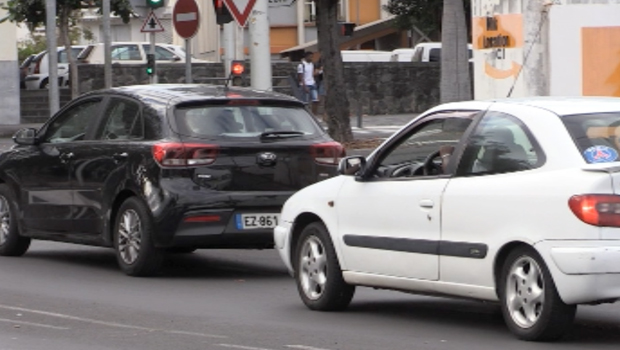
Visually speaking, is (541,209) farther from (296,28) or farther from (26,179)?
(296,28)

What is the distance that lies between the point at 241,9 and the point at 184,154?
7.97m

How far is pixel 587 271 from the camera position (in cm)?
815

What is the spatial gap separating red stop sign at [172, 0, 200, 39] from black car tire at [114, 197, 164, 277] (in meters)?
12.6

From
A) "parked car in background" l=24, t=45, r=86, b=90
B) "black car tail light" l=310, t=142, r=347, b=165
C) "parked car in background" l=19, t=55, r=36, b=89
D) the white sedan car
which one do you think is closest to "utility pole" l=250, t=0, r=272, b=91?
"black car tail light" l=310, t=142, r=347, b=165

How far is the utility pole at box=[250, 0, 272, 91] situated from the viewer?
68.4ft

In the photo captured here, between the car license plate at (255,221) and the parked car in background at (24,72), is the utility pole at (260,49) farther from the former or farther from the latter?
the parked car in background at (24,72)

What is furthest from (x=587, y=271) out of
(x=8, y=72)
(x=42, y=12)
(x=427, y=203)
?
(x=8, y=72)

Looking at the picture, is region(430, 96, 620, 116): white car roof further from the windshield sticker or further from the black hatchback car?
the black hatchback car

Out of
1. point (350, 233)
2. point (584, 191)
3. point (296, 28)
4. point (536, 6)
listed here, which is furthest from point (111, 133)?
point (296, 28)

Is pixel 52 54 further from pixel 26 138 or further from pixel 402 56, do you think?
pixel 402 56

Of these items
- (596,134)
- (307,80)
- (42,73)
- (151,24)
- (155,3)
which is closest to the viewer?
(596,134)

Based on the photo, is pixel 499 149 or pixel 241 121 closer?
Result: pixel 499 149

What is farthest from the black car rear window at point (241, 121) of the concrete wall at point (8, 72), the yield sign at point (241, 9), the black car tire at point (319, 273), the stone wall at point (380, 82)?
the stone wall at point (380, 82)

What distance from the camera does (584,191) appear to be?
8.19 meters
